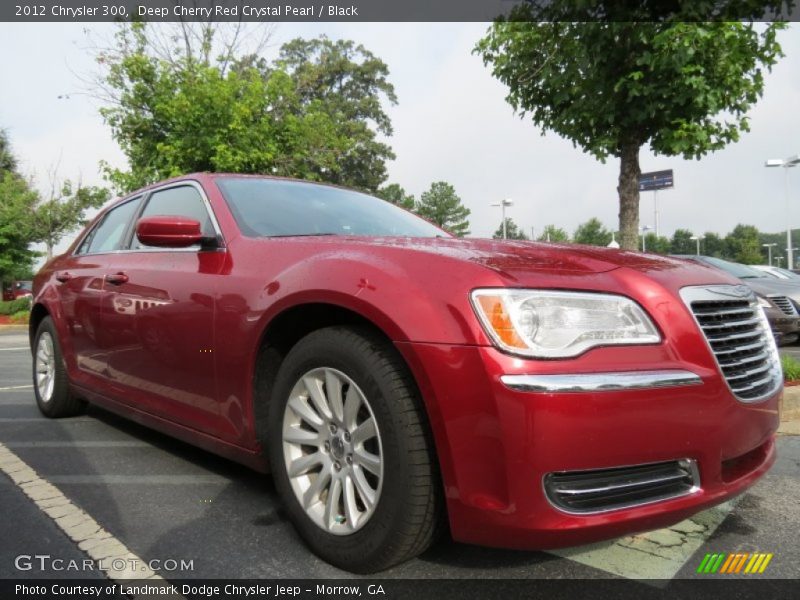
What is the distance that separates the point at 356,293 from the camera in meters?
1.96

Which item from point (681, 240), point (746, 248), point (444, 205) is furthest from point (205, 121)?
point (681, 240)

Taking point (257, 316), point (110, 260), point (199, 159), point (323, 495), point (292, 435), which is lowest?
point (323, 495)

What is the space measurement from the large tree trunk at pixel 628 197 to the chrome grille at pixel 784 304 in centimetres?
356

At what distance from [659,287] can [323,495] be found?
4.30 feet

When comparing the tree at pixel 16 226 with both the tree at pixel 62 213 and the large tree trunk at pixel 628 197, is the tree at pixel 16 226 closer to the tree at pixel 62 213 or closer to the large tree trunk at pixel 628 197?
the tree at pixel 62 213

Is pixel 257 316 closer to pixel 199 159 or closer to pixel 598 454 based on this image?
pixel 598 454

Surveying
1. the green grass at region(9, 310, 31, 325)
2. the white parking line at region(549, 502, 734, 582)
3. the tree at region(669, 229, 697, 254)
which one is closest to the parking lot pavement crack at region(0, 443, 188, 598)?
the white parking line at region(549, 502, 734, 582)

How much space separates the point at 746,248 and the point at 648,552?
7563 cm

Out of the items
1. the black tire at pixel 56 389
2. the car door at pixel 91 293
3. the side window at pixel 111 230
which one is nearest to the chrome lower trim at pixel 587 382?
the car door at pixel 91 293

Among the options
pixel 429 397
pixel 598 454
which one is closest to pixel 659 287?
pixel 598 454

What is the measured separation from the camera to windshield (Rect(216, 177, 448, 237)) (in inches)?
109

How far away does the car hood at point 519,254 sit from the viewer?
6.22 ft

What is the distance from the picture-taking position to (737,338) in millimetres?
2016

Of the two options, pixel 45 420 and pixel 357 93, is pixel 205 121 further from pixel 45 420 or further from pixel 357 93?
pixel 357 93
